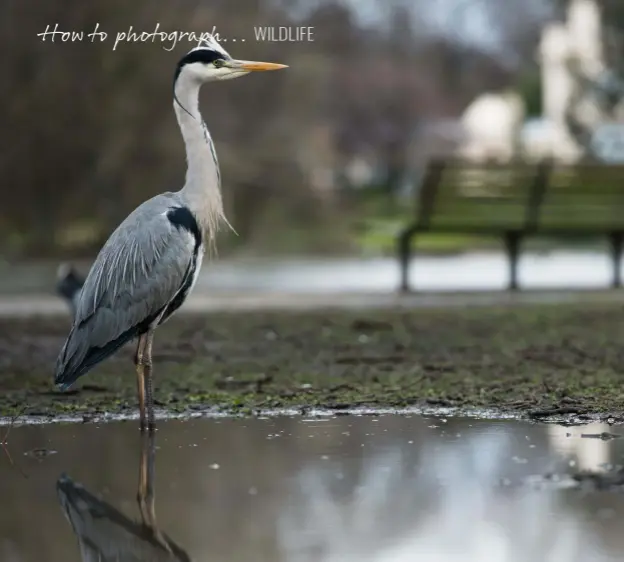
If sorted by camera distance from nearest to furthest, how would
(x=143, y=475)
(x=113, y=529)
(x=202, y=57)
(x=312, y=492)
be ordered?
(x=113, y=529) → (x=312, y=492) → (x=143, y=475) → (x=202, y=57)

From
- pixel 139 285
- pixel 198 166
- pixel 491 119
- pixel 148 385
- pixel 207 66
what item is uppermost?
pixel 491 119

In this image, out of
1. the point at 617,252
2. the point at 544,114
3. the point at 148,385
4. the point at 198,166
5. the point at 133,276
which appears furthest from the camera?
the point at 544,114

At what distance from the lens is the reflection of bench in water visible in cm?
1878

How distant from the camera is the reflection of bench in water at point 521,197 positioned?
1878 cm

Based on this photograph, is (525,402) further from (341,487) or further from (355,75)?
(355,75)

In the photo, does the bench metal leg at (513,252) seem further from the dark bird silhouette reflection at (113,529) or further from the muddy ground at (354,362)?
the dark bird silhouette reflection at (113,529)

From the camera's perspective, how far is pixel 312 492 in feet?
23.5

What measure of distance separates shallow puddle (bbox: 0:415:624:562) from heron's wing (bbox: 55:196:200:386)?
0.55 meters

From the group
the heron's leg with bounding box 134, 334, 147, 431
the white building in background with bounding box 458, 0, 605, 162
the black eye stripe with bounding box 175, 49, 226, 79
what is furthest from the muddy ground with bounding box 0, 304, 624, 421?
the white building in background with bounding box 458, 0, 605, 162

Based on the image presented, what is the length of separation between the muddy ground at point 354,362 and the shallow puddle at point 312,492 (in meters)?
0.78

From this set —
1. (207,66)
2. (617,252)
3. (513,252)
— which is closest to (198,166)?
(207,66)

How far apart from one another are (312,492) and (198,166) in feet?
9.59

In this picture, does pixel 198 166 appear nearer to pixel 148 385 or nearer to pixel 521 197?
pixel 148 385

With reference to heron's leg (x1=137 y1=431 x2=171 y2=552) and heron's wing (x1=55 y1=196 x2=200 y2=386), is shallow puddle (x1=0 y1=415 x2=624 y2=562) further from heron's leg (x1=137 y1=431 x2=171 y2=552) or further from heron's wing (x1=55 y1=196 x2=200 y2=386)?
heron's wing (x1=55 y1=196 x2=200 y2=386)
